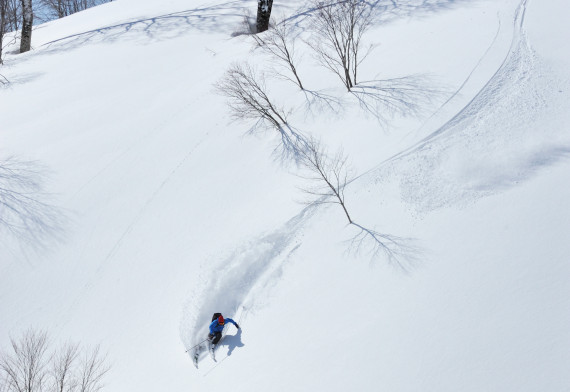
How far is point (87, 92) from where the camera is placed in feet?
60.4

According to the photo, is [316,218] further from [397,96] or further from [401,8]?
[401,8]

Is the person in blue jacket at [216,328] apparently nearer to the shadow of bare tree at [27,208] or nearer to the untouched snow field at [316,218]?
the untouched snow field at [316,218]

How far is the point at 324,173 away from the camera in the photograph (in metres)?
14.0

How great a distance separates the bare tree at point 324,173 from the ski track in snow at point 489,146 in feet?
3.94

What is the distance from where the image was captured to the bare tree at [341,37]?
16359 mm

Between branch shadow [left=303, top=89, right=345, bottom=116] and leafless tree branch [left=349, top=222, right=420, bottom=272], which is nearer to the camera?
leafless tree branch [left=349, top=222, right=420, bottom=272]

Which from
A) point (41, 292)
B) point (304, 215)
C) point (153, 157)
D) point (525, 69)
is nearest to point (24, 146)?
point (153, 157)

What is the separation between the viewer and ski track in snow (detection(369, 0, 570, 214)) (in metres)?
12.5

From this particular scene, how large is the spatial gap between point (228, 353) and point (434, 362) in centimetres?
565

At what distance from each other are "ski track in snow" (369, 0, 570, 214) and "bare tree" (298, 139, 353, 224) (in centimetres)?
120

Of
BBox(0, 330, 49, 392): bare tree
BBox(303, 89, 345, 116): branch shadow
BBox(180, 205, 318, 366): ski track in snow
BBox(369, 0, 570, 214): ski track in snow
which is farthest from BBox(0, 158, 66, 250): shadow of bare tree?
BBox(369, 0, 570, 214): ski track in snow

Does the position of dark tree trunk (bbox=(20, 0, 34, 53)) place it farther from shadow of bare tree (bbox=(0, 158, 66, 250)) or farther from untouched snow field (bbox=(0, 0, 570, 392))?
shadow of bare tree (bbox=(0, 158, 66, 250))

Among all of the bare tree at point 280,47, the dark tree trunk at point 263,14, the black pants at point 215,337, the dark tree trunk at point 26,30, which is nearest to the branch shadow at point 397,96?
the bare tree at point 280,47

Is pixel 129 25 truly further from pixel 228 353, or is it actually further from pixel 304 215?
pixel 228 353
